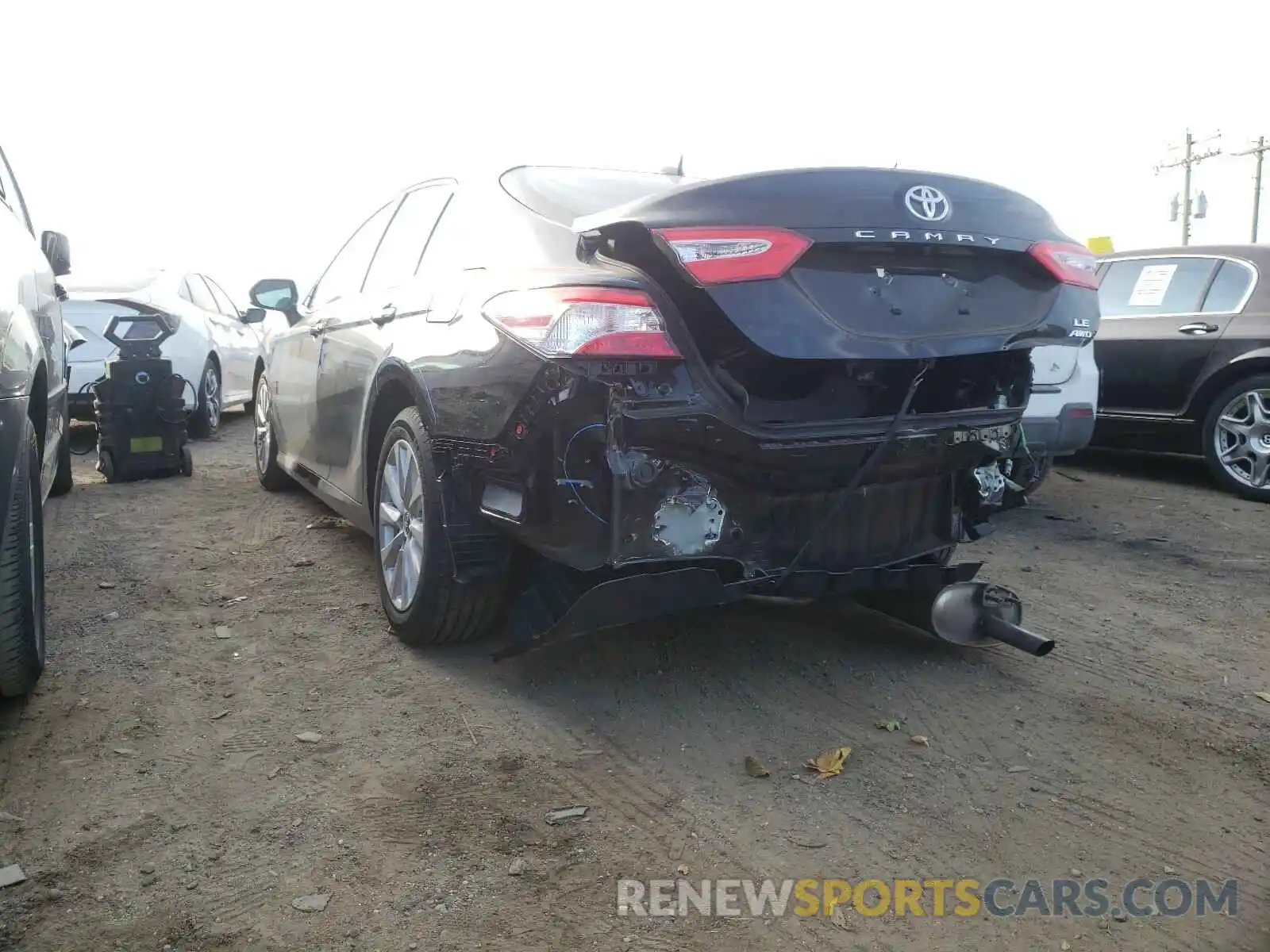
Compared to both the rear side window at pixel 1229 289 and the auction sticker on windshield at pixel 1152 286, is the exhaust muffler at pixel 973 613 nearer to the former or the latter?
the rear side window at pixel 1229 289

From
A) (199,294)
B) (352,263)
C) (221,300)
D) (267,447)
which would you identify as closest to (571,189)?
(352,263)

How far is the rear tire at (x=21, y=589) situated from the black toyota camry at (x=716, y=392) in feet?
3.72

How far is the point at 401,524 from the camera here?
3869 mm

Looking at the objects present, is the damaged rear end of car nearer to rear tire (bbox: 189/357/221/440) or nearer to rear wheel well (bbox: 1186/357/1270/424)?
rear wheel well (bbox: 1186/357/1270/424)

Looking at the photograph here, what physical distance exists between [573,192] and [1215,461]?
5264 mm

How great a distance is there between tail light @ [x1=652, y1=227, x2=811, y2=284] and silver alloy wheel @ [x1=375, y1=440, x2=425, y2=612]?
4.13 feet

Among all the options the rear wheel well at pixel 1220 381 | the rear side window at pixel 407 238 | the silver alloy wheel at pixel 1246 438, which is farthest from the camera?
the rear wheel well at pixel 1220 381

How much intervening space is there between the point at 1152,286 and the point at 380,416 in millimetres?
5864

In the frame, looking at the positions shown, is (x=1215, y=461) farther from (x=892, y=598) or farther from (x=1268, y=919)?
(x=1268, y=919)

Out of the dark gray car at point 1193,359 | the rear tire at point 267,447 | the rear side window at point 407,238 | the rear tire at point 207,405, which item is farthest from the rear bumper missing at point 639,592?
the rear tire at point 207,405

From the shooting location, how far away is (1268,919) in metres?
2.28

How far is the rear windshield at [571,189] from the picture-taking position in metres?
3.46

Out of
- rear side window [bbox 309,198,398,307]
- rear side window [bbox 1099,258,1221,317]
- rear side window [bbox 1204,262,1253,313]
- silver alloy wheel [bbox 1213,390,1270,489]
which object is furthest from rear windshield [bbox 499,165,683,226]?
rear side window [bbox 1204,262,1253,313]

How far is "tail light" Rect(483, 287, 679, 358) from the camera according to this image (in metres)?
2.83
